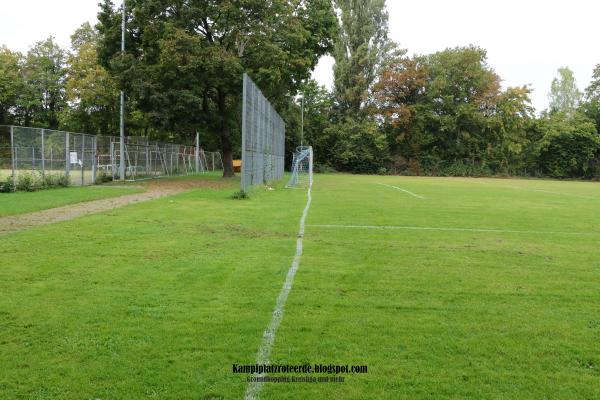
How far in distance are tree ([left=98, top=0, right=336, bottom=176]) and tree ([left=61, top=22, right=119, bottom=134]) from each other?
1462 centimetres

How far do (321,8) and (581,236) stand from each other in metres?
26.8

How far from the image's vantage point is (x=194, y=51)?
2559cm

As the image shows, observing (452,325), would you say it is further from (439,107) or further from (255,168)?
(439,107)

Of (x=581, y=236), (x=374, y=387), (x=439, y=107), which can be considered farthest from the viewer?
(x=439, y=107)

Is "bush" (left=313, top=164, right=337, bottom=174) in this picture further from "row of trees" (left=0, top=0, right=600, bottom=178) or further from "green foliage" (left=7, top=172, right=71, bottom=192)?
"green foliage" (left=7, top=172, right=71, bottom=192)

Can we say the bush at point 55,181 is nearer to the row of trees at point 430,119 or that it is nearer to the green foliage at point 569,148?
the row of trees at point 430,119

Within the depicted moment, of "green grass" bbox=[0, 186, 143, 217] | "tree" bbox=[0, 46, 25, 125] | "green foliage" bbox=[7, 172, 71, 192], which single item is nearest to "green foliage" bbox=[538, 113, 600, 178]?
"green foliage" bbox=[7, 172, 71, 192]

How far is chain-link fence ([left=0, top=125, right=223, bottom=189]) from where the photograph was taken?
18.8m

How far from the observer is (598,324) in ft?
15.9

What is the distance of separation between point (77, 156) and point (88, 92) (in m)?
22.8

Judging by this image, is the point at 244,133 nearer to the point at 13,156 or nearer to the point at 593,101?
the point at 13,156

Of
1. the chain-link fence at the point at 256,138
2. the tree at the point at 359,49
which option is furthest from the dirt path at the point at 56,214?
the tree at the point at 359,49

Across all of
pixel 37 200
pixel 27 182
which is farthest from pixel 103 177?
pixel 37 200

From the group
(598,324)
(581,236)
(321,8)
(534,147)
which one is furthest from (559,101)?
(598,324)
